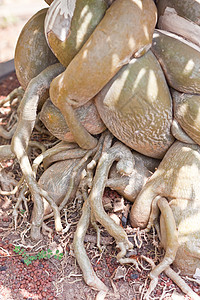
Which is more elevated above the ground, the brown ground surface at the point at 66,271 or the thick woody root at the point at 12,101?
the thick woody root at the point at 12,101

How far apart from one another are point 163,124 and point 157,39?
41 cm

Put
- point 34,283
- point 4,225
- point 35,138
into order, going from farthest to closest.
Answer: point 35,138
point 4,225
point 34,283

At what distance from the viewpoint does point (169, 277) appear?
163 centimetres

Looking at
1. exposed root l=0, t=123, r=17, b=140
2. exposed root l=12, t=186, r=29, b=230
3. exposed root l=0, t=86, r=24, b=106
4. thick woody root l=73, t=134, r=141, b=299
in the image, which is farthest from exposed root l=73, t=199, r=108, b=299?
exposed root l=0, t=86, r=24, b=106

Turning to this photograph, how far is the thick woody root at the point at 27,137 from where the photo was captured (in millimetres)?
1728

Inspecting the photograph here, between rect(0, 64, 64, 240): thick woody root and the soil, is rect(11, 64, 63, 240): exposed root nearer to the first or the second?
rect(0, 64, 64, 240): thick woody root

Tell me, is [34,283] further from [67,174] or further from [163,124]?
[163,124]

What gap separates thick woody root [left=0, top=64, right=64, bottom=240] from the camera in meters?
1.73

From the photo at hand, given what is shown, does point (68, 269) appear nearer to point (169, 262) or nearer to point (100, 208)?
point (100, 208)

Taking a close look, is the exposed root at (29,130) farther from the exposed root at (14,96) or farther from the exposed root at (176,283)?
the exposed root at (14,96)

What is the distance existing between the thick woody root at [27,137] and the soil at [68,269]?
0.10 metres

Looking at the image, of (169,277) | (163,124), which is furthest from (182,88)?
(169,277)

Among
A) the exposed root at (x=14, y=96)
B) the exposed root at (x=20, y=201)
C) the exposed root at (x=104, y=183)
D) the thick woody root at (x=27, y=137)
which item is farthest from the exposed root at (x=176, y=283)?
the exposed root at (x=14, y=96)

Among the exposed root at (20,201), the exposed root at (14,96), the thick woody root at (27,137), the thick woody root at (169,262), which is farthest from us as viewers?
the exposed root at (14,96)
